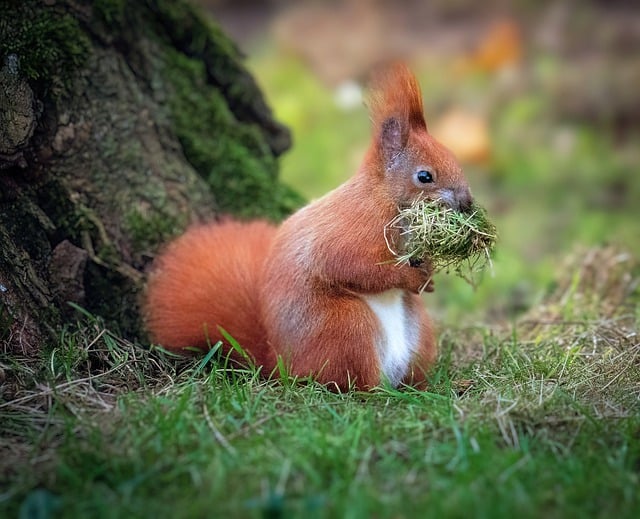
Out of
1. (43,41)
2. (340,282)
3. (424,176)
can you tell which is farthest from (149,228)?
(424,176)

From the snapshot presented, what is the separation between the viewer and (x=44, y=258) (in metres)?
3.39

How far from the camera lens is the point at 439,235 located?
3049mm

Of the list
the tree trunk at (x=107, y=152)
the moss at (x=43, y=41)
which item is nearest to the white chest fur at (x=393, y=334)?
the tree trunk at (x=107, y=152)

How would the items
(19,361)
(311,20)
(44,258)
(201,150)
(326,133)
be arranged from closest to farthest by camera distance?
(19,361), (44,258), (201,150), (326,133), (311,20)

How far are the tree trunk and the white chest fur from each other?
113 cm

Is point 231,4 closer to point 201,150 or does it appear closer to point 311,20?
point 311,20

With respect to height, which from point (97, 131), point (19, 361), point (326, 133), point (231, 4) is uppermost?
point (231, 4)

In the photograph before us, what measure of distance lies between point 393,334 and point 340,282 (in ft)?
1.03

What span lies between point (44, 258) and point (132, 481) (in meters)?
1.56

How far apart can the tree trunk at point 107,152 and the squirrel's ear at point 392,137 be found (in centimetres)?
116

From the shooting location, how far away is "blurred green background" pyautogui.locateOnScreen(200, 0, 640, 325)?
24.6ft

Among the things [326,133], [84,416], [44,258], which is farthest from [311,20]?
[84,416]

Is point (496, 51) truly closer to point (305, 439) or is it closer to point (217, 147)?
point (217, 147)

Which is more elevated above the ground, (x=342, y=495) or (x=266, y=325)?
(x=266, y=325)
